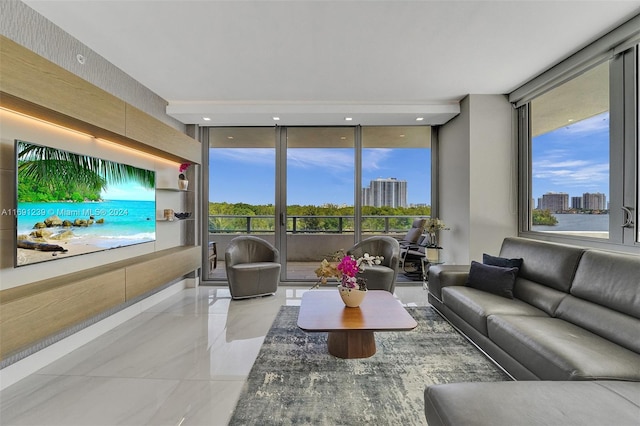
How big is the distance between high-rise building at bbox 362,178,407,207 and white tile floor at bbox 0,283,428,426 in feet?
8.41

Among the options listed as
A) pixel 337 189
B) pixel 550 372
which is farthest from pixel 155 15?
pixel 550 372

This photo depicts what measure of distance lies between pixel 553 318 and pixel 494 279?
1.94 feet

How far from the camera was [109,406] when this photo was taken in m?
1.81

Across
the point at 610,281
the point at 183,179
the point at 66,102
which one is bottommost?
the point at 610,281

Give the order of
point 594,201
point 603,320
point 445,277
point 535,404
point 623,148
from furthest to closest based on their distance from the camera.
Result: 1. point 445,277
2. point 594,201
3. point 623,148
4. point 603,320
5. point 535,404

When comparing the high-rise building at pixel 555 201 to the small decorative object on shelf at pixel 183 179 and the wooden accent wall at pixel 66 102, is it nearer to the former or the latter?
the wooden accent wall at pixel 66 102

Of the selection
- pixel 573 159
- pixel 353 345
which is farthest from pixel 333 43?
pixel 573 159

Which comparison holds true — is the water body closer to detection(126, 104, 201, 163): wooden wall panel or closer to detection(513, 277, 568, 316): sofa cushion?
detection(513, 277, 568, 316): sofa cushion

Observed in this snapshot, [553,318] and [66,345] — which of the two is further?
[66,345]

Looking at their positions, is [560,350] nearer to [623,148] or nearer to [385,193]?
[623,148]

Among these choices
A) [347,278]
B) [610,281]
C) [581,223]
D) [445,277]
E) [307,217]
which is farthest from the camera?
[307,217]

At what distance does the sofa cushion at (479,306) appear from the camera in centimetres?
234

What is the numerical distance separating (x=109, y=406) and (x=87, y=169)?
2039mm

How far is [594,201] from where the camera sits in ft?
9.04
